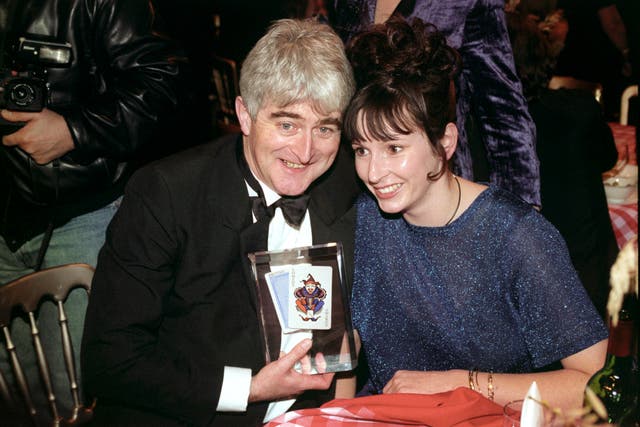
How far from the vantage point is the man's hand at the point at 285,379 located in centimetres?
179

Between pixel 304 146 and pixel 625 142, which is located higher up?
pixel 304 146

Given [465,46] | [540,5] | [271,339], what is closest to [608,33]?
[540,5]

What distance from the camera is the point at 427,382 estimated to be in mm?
1849

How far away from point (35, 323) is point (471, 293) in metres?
1.44

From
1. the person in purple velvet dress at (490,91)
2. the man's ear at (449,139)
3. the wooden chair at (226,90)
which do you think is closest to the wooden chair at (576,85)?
the person in purple velvet dress at (490,91)

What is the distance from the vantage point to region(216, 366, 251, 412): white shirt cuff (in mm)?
1882

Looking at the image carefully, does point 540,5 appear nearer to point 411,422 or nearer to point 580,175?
point 580,175

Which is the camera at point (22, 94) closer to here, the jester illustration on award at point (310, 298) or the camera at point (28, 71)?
the camera at point (28, 71)

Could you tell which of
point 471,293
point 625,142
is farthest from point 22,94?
point 625,142

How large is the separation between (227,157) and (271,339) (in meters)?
0.63

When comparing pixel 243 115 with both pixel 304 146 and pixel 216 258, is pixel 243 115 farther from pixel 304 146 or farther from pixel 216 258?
pixel 216 258

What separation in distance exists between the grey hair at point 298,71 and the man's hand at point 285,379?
0.74m

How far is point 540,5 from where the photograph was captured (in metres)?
3.29

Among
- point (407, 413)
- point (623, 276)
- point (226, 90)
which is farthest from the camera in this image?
point (226, 90)
